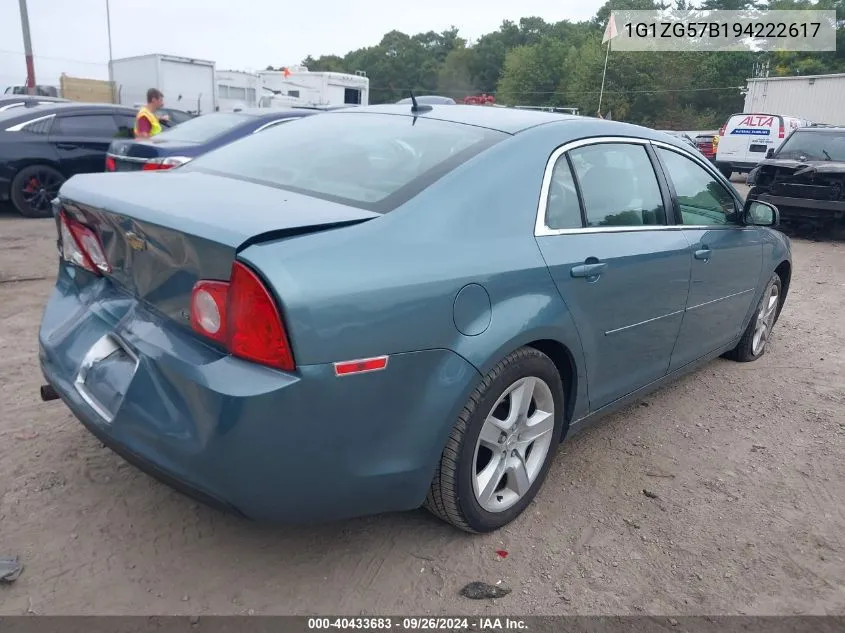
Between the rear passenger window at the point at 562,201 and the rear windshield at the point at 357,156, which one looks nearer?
the rear windshield at the point at 357,156

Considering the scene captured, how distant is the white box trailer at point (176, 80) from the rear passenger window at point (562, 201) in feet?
68.3

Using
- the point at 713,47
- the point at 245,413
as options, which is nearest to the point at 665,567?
the point at 245,413

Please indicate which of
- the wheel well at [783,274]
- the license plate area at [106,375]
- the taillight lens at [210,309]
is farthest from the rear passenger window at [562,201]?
the wheel well at [783,274]

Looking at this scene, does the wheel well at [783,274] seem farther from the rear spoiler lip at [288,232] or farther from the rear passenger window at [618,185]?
the rear spoiler lip at [288,232]

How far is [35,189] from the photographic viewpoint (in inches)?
353

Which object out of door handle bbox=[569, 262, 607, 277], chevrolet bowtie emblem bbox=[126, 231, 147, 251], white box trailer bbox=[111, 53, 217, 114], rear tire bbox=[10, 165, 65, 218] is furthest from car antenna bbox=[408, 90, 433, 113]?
white box trailer bbox=[111, 53, 217, 114]

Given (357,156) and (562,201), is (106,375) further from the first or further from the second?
(562,201)

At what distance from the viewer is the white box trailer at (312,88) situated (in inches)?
960

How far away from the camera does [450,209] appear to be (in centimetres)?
232

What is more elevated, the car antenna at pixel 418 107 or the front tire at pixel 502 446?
the car antenna at pixel 418 107

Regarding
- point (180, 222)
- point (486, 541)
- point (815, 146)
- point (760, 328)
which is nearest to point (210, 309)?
point (180, 222)

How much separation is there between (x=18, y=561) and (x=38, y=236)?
6440 mm

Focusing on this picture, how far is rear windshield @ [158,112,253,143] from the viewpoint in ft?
24.0

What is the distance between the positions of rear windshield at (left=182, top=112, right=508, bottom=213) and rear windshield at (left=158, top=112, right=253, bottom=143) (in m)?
4.36
